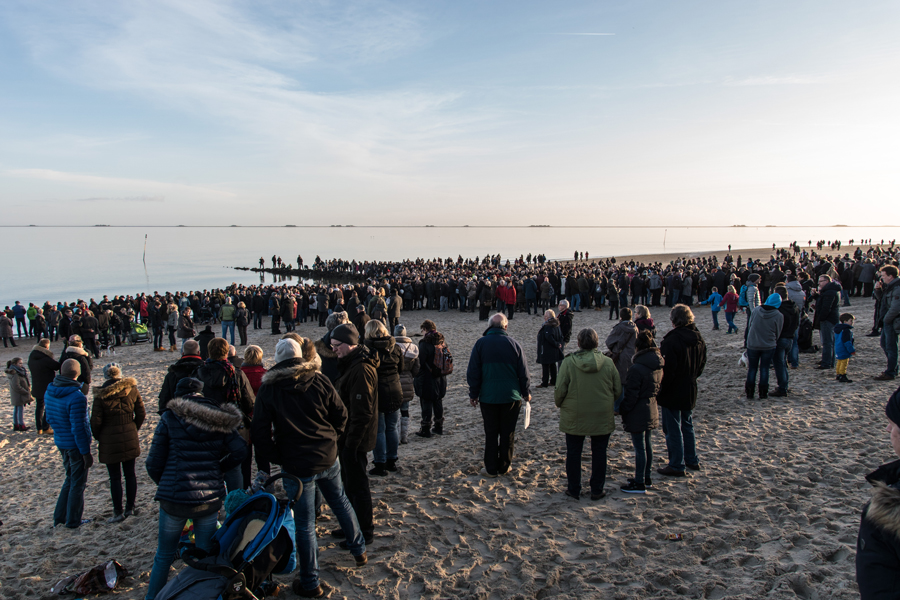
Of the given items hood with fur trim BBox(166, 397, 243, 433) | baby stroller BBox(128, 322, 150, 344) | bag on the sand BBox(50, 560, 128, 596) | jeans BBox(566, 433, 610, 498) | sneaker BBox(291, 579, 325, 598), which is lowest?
baby stroller BBox(128, 322, 150, 344)

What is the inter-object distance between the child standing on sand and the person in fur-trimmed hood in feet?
27.0

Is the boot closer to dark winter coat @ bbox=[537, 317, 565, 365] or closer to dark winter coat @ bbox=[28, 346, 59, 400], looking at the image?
dark winter coat @ bbox=[537, 317, 565, 365]

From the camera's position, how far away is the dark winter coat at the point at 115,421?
4.75m

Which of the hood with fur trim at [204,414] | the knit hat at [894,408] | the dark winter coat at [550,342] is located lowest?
the dark winter coat at [550,342]

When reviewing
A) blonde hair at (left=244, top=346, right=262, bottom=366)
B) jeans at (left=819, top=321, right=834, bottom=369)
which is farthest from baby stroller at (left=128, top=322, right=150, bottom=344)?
jeans at (left=819, top=321, right=834, bottom=369)

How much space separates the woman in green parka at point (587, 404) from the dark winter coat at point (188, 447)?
301 cm

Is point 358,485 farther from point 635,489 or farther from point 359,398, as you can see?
point 635,489

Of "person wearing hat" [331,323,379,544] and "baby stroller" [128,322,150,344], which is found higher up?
"person wearing hat" [331,323,379,544]

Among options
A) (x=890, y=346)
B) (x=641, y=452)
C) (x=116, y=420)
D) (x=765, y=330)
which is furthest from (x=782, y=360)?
(x=116, y=420)

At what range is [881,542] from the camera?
5.54 feet

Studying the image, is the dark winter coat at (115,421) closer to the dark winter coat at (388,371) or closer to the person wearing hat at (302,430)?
the person wearing hat at (302,430)

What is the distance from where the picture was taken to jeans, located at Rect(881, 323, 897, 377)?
26.8 ft

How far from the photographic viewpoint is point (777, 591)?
3.46 metres

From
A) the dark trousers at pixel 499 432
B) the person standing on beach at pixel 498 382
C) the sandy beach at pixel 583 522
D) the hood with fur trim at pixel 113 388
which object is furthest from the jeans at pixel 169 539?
the dark trousers at pixel 499 432
